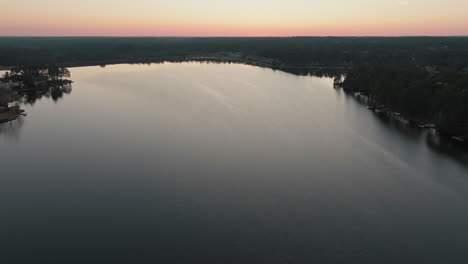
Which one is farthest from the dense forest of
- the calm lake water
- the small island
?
the small island

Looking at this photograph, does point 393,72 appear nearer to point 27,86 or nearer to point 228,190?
point 228,190

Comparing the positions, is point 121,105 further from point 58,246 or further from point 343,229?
point 343,229

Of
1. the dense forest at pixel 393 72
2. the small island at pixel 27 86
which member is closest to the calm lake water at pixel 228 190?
the dense forest at pixel 393 72

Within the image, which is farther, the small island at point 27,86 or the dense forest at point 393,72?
the small island at point 27,86

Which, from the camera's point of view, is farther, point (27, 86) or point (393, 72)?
point (27, 86)

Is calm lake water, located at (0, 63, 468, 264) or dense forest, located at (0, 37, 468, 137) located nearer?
calm lake water, located at (0, 63, 468, 264)

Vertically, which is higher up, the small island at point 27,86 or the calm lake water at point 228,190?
the small island at point 27,86

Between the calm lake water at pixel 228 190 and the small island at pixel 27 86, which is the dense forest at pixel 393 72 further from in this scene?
the small island at pixel 27 86

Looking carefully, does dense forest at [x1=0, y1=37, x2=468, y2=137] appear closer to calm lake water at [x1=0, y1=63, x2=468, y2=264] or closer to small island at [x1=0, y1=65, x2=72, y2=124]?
calm lake water at [x1=0, y1=63, x2=468, y2=264]

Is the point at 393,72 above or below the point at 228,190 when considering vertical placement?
above

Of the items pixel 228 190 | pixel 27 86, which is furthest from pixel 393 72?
pixel 27 86
